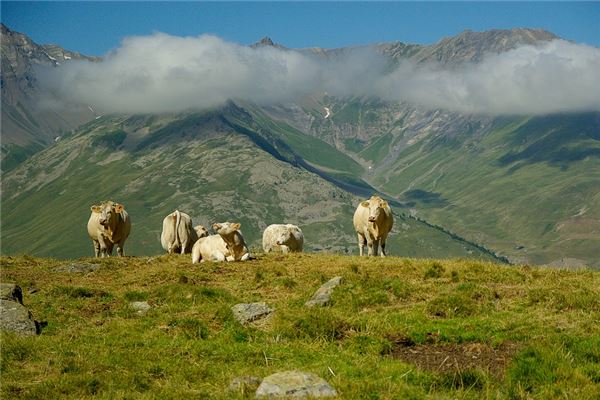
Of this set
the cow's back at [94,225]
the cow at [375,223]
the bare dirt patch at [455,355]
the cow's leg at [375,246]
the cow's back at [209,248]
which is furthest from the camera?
the cow's back at [94,225]

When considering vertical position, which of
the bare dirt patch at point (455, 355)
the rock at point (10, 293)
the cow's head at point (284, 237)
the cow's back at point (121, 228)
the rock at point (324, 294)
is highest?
the cow's back at point (121, 228)

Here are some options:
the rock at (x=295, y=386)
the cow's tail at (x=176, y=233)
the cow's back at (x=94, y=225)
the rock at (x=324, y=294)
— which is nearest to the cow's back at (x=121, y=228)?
the cow's back at (x=94, y=225)

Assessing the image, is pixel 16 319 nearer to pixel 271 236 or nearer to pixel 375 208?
pixel 375 208

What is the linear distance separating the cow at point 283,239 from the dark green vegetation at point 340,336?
1759 cm

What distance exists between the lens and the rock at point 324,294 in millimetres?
19797

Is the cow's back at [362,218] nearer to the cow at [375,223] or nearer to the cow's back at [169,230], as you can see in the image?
the cow at [375,223]

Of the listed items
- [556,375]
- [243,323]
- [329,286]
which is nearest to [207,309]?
[243,323]

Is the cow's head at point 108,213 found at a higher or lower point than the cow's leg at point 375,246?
higher

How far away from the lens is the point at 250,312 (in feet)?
60.7

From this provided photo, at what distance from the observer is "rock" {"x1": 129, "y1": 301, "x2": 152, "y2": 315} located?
20.0 metres

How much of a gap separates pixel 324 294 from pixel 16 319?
28.3 feet

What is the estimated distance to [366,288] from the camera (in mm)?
21078

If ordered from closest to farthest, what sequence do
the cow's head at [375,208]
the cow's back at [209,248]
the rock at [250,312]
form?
the rock at [250,312] < the cow's back at [209,248] < the cow's head at [375,208]

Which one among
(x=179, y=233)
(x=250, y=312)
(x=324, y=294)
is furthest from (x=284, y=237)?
(x=250, y=312)
